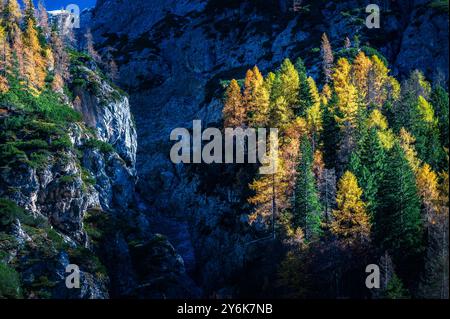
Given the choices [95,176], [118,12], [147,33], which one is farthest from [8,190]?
[118,12]

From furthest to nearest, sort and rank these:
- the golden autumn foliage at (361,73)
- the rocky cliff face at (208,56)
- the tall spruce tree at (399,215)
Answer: the golden autumn foliage at (361,73)
the rocky cliff face at (208,56)
the tall spruce tree at (399,215)


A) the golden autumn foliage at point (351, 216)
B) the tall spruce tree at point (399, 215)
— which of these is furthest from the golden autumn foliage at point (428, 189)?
the golden autumn foliage at point (351, 216)

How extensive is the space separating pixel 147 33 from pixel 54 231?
10142 centimetres

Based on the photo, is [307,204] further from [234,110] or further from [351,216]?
[234,110]

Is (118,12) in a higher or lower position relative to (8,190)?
higher

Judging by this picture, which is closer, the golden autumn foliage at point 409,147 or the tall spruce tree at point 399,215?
the tall spruce tree at point 399,215

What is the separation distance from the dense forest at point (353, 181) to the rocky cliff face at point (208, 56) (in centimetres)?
1004

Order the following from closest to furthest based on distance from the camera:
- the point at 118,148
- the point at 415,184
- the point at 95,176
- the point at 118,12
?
the point at 415,184, the point at 95,176, the point at 118,148, the point at 118,12

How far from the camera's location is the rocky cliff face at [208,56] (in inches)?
3307

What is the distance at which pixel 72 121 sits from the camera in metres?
84.6

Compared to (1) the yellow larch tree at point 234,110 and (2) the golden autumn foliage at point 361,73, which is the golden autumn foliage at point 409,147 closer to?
(2) the golden autumn foliage at point 361,73

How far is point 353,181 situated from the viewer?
61.0 m

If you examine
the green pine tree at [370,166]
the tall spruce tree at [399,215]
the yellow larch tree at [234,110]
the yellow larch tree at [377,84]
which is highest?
the yellow larch tree at [377,84]
